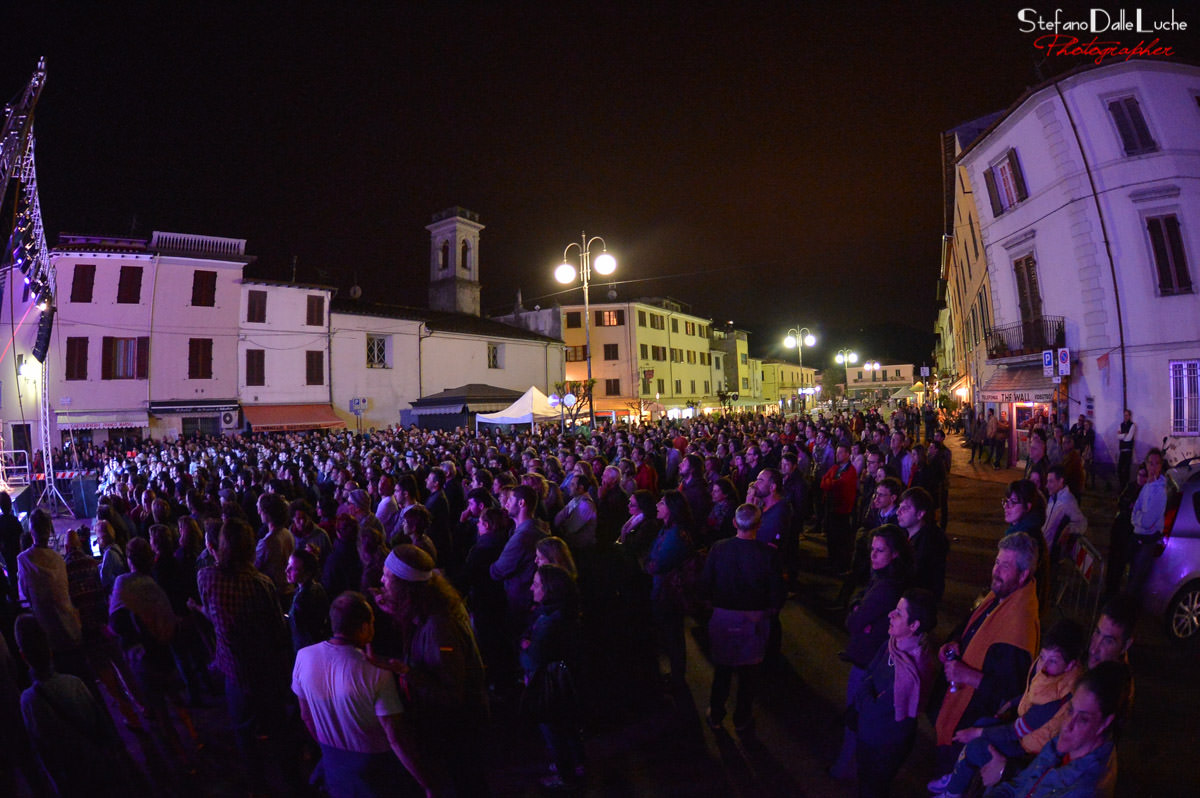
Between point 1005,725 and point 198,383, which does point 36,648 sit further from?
point 198,383

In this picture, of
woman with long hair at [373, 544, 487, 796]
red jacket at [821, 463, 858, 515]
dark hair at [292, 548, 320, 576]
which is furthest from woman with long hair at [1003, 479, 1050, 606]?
dark hair at [292, 548, 320, 576]

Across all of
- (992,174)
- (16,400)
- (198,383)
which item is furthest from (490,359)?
(992,174)

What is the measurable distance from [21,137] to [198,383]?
17652 millimetres

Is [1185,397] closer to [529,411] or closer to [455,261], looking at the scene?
[529,411]

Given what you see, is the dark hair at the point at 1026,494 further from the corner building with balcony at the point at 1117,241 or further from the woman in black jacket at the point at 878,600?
the corner building with balcony at the point at 1117,241

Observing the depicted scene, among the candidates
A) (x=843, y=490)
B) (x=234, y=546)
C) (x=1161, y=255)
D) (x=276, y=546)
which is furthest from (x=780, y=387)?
(x=234, y=546)

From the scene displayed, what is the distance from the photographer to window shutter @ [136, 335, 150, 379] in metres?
25.0

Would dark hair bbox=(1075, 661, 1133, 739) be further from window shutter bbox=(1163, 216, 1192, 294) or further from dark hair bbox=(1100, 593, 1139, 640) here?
window shutter bbox=(1163, 216, 1192, 294)

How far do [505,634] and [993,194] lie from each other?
20.1 m

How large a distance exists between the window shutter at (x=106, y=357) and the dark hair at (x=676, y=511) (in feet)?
91.3

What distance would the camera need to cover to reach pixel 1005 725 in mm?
2707

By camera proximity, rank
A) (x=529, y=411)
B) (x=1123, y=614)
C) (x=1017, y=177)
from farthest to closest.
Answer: (x=529, y=411), (x=1017, y=177), (x=1123, y=614)

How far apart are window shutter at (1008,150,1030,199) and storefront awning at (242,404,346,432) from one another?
1055 inches

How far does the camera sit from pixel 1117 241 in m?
14.8
